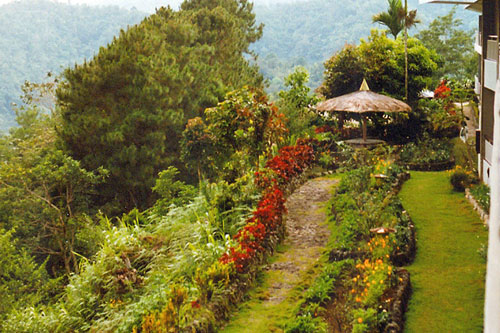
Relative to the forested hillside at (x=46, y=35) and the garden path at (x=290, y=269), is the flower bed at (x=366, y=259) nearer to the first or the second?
the garden path at (x=290, y=269)

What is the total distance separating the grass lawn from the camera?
257 inches

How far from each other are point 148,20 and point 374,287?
21.0m

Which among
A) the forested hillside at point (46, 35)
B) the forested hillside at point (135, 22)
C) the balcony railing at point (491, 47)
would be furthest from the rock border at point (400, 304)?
the forested hillside at point (135, 22)

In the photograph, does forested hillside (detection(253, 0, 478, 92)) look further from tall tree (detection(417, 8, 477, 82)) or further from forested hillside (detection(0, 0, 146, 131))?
tall tree (detection(417, 8, 477, 82))

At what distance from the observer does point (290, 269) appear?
8.48 m

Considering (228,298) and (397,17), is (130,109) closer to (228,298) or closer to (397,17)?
(397,17)

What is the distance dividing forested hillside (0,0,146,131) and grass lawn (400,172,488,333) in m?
52.3

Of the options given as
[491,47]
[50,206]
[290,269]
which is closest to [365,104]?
[491,47]

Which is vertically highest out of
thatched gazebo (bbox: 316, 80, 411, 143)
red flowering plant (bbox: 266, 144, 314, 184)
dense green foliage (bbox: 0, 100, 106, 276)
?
thatched gazebo (bbox: 316, 80, 411, 143)

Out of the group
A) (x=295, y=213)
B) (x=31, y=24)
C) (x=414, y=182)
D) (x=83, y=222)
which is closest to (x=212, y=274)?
(x=295, y=213)

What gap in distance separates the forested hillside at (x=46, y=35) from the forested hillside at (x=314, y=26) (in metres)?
20.1

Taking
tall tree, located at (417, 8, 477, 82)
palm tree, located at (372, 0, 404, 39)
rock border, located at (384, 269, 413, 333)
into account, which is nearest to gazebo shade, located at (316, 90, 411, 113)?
palm tree, located at (372, 0, 404, 39)

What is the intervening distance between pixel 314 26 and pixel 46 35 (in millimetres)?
37762

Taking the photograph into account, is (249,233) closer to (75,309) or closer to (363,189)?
(75,309)
